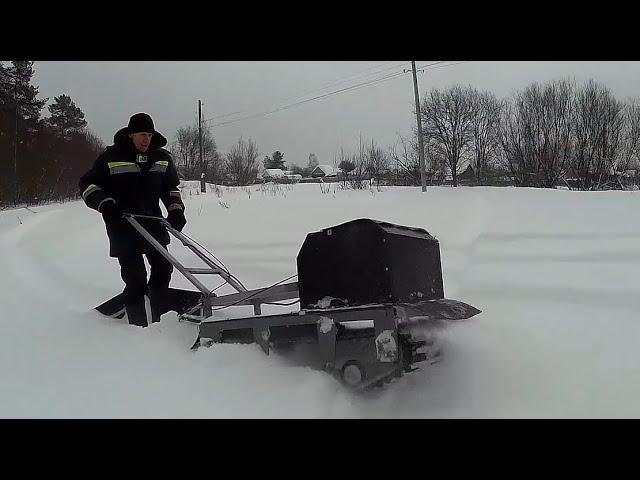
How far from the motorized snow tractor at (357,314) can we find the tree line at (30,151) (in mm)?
20703

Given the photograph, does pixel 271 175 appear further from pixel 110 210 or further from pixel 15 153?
pixel 110 210

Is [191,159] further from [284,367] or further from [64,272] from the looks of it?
[284,367]

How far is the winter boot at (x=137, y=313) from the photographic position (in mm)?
3791

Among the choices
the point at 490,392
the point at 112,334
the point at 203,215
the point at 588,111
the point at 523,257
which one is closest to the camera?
the point at 490,392

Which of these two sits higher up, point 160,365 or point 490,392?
point 160,365

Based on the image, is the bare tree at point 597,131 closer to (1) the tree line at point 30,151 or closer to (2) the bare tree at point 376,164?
(2) the bare tree at point 376,164

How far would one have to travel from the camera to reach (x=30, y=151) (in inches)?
920

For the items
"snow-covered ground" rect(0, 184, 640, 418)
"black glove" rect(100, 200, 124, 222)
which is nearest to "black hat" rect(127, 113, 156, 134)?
"black glove" rect(100, 200, 124, 222)

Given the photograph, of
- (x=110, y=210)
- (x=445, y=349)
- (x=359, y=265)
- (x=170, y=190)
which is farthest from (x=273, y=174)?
(x=359, y=265)

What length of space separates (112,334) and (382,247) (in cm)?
188

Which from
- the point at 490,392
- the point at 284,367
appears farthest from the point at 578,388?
the point at 284,367

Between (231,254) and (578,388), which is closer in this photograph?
(578,388)
